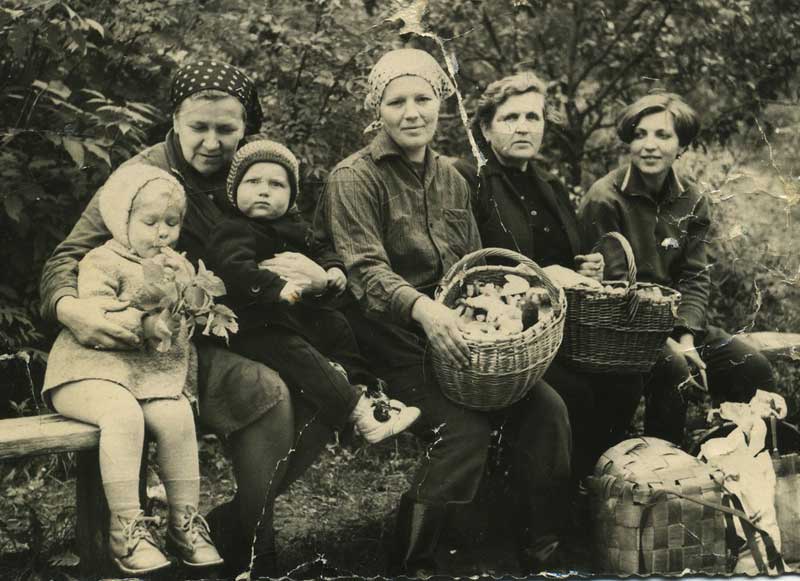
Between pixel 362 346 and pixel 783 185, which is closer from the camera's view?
pixel 362 346

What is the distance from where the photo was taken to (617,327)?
4363 millimetres

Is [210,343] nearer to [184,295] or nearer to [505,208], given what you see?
[184,295]

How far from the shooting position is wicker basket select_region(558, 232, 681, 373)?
14.2ft

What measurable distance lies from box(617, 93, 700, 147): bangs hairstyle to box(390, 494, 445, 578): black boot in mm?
1944

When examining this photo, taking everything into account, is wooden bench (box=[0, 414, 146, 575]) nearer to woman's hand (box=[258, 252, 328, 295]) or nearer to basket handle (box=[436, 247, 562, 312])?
woman's hand (box=[258, 252, 328, 295])

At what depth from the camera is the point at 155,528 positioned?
14.0ft

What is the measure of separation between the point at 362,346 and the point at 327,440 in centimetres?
42

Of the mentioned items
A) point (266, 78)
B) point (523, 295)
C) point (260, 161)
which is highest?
point (266, 78)

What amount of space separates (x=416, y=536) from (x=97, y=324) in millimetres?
1525

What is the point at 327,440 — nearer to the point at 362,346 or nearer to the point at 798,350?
the point at 362,346

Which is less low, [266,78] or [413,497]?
[266,78]

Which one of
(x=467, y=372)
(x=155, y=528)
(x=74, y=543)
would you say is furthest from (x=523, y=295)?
(x=74, y=543)

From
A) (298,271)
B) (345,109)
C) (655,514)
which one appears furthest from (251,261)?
(655,514)

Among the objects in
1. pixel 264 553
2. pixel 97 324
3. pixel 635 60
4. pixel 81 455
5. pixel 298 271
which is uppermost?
pixel 635 60
